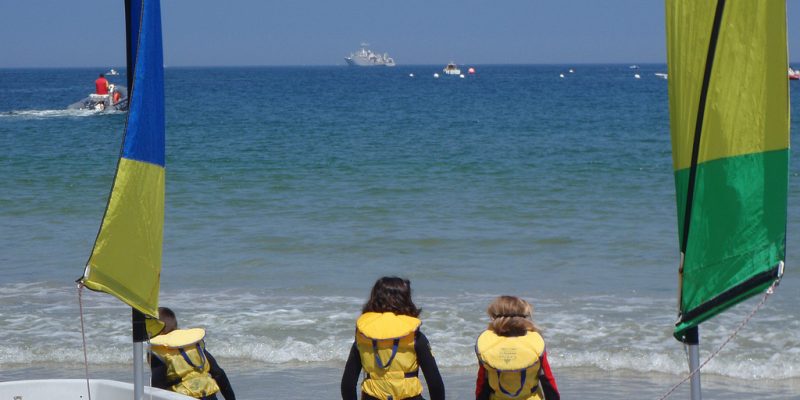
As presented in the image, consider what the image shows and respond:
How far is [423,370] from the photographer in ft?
12.3

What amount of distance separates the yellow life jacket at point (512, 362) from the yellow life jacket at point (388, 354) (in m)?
0.27

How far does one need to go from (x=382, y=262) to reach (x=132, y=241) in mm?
7625

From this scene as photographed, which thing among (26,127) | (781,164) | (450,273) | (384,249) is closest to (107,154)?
(26,127)

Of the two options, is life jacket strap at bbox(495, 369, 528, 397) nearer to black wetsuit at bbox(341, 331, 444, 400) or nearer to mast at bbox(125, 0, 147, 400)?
black wetsuit at bbox(341, 331, 444, 400)

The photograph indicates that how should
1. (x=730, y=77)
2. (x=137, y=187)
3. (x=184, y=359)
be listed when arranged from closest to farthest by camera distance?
(x=730, y=77) → (x=137, y=187) → (x=184, y=359)

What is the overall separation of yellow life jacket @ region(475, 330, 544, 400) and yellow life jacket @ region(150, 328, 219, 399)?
1.31 metres

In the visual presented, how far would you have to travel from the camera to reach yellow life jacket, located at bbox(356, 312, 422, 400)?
144 inches

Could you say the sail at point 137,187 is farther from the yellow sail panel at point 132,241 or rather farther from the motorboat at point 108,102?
the motorboat at point 108,102

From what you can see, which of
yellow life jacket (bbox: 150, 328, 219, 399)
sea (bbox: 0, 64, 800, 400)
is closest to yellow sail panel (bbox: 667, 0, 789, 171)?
sea (bbox: 0, 64, 800, 400)

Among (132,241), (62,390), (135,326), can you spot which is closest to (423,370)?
(135,326)

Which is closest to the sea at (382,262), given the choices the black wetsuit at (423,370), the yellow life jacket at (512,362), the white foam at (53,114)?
the black wetsuit at (423,370)

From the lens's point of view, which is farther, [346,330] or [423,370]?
[346,330]

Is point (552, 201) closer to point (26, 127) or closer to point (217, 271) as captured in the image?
point (217, 271)

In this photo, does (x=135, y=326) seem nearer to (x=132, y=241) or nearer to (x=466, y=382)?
(x=132, y=241)
